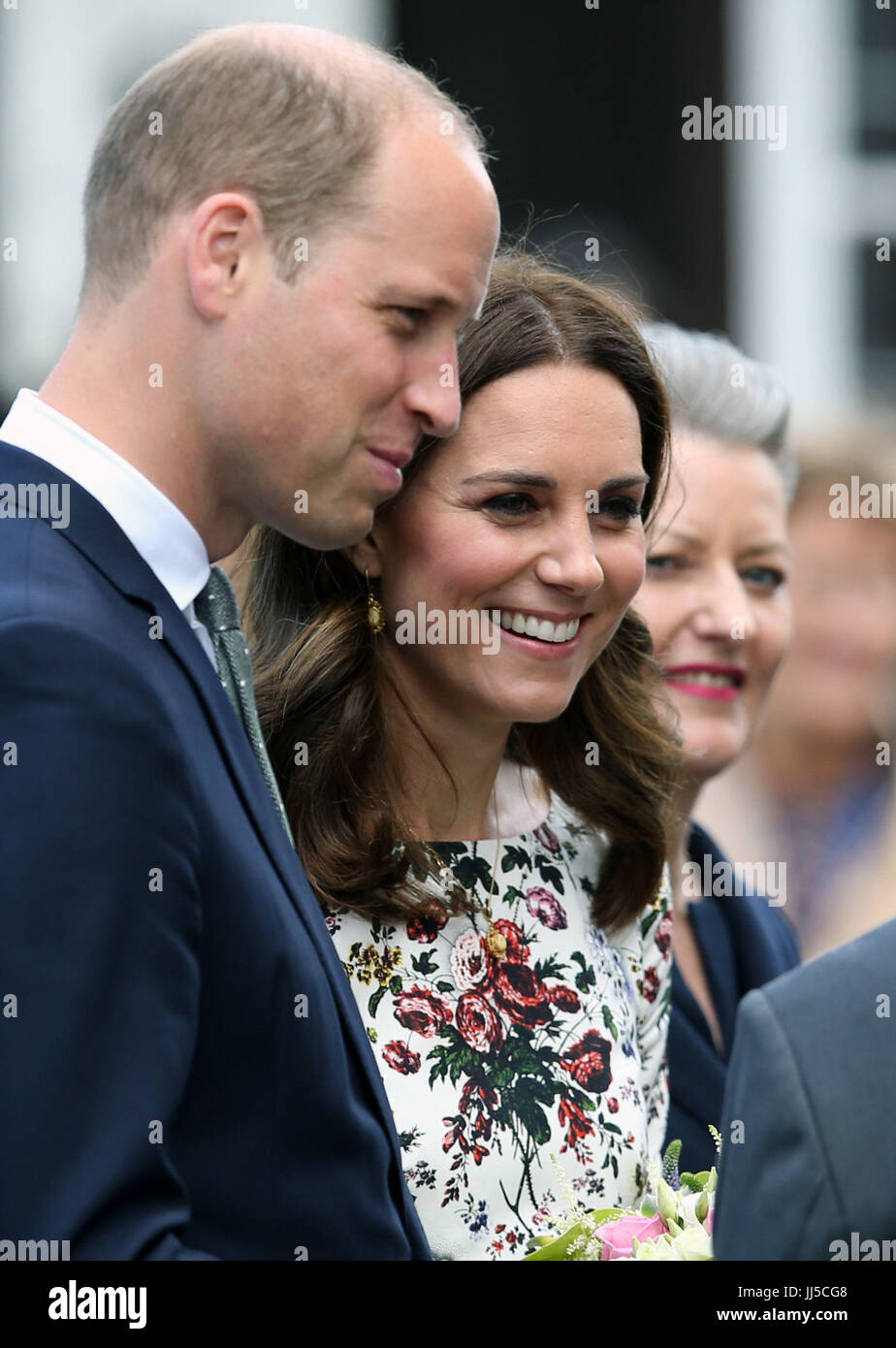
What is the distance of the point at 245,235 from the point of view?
1690mm

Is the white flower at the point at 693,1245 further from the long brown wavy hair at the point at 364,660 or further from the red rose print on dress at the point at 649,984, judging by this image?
the red rose print on dress at the point at 649,984

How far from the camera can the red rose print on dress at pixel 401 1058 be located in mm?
2328

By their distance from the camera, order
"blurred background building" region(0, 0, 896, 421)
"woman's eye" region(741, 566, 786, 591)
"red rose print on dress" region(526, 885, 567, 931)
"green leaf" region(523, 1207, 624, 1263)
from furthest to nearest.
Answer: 1. "blurred background building" region(0, 0, 896, 421)
2. "woman's eye" region(741, 566, 786, 591)
3. "red rose print on dress" region(526, 885, 567, 931)
4. "green leaf" region(523, 1207, 624, 1263)

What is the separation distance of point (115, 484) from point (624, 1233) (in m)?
1.11

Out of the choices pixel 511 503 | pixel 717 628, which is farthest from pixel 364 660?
pixel 717 628

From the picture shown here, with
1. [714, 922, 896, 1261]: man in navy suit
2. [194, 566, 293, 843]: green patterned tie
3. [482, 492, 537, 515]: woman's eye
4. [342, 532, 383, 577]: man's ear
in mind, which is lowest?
[714, 922, 896, 1261]: man in navy suit

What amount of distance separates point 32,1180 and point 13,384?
20.5ft

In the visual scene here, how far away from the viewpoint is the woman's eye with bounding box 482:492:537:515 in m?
2.38

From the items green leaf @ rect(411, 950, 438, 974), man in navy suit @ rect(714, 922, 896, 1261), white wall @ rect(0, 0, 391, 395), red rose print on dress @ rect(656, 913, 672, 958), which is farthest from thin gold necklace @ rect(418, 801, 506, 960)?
white wall @ rect(0, 0, 391, 395)

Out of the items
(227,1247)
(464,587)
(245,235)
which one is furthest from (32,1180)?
(464,587)

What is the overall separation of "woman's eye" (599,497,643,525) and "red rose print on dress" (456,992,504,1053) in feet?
2.32

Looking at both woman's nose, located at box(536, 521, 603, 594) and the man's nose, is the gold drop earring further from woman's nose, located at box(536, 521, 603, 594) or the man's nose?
the man's nose
